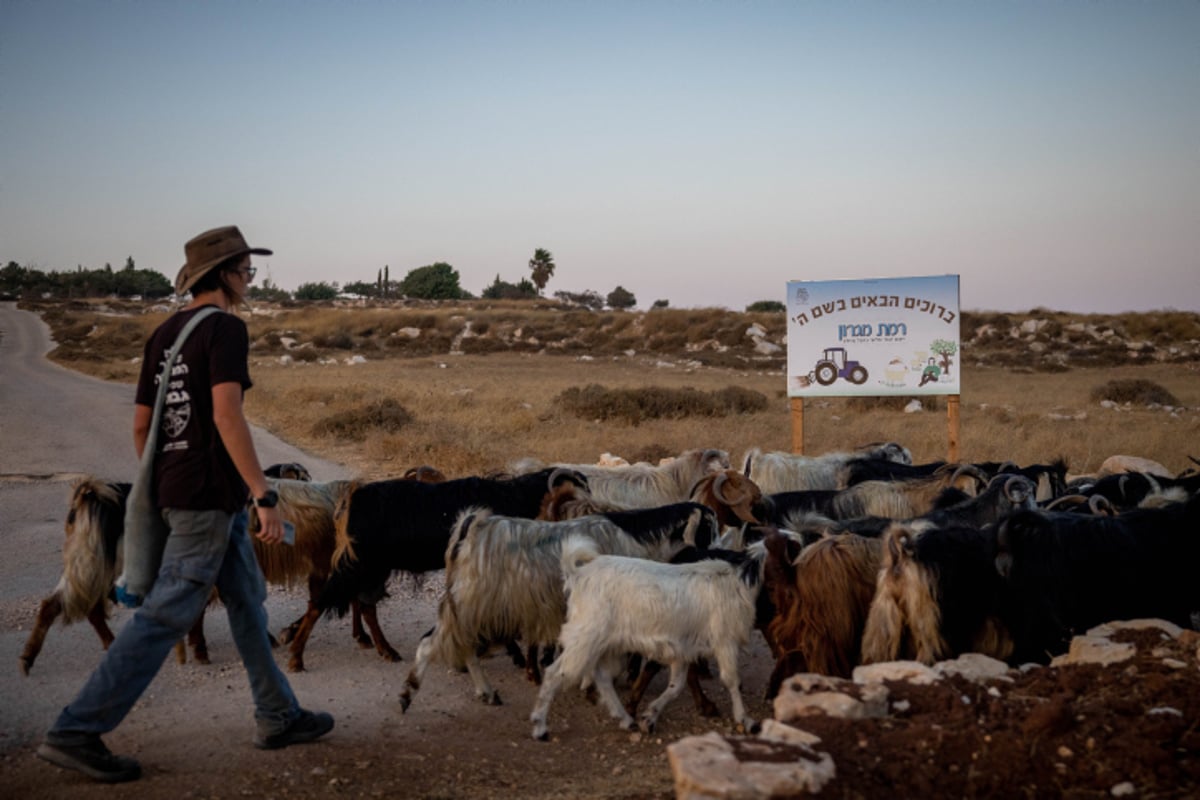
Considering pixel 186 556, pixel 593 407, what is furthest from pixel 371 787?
pixel 593 407

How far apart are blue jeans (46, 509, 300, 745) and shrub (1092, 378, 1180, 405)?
24.6 metres

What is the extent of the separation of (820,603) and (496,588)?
200 centimetres

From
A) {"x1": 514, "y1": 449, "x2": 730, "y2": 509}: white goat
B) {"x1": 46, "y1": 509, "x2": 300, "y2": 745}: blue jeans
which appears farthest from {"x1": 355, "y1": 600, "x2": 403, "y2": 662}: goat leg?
{"x1": 514, "y1": 449, "x2": 730, "y2": 509}: white goat

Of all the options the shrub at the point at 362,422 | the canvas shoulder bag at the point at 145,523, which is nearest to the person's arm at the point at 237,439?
the canvas shoulder bag at the point at 145,523

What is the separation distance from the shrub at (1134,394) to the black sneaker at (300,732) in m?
24.2

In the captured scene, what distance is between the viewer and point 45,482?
1446 centimetres

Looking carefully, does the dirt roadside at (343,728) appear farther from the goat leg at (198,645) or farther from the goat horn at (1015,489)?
the goat horn at (1015,489)

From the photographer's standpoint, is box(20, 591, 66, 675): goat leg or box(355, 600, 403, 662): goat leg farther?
box(355, 600, 403, 662): goat leg

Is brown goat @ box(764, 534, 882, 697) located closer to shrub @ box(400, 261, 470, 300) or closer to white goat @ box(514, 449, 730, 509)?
white goat @ box(514, 449, 730, 509)

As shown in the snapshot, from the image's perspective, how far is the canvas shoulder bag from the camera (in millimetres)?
4980

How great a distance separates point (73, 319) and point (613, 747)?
7461 centimetres

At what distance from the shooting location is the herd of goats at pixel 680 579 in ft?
20.1

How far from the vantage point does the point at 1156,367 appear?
1491 inches

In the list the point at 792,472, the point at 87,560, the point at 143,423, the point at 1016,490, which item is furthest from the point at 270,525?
the point at 792,472
